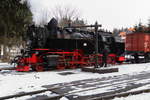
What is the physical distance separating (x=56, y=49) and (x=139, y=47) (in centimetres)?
1026

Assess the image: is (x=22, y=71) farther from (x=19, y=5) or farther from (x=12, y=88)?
(x=19, y=5)

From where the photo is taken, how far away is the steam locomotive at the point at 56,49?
40.8ft

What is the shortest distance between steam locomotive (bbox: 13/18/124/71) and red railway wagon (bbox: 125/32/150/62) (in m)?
5.02

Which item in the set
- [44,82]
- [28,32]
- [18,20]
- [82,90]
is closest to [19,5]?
[18,20]

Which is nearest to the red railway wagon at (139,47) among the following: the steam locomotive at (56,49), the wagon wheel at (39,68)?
the steam locomotive at (56,49)

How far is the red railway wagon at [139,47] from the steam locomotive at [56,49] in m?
5.02

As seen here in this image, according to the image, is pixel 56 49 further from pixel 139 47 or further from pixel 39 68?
pixel 139 47

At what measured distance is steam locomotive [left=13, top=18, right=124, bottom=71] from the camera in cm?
1242

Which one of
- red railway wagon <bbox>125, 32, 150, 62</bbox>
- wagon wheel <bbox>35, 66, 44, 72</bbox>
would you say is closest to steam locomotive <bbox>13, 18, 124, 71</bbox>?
wagon wheel <bbox>35, 66, 44, 72</bbox>

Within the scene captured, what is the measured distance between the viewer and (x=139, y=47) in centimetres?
1969

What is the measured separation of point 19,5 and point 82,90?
1788cm

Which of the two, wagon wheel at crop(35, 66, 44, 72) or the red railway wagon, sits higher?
the red railway wagon

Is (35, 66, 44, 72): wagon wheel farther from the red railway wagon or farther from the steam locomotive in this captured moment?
the red railway wagon

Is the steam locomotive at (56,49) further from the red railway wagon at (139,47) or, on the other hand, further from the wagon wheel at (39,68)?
the red railway wagon at (139,47)
